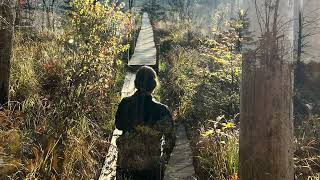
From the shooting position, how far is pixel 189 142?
19.6 feet

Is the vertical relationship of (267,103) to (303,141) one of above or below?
above

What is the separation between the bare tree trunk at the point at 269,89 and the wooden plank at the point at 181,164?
1.78 meters

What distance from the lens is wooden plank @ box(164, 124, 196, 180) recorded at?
4.39 m

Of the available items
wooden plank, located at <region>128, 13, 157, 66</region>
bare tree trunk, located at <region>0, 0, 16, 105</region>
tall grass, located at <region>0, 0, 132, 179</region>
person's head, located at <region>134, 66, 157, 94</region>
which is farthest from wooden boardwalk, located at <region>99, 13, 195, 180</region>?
bare tree trunk, located at <region>0, 0, 16, 105</region>

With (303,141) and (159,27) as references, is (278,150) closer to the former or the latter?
(303,141)

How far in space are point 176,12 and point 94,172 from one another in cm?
1815

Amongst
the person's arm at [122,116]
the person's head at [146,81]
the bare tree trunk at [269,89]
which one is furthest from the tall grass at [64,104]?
the bare tree trunk at [269,89]

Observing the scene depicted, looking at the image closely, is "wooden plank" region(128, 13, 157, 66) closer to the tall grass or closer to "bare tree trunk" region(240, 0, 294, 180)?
the tall grass

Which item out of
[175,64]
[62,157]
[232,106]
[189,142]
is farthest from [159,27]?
[62,157]

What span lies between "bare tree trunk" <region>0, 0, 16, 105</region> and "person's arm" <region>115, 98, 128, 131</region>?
10.0ft

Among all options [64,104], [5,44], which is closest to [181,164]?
[64,104]

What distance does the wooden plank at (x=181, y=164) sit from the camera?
4.39 m

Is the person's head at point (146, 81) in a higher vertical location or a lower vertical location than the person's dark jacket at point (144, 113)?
higher

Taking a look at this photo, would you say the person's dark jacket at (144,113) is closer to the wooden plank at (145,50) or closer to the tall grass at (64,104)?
the tall grass at (64,104)
